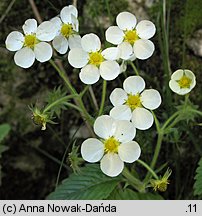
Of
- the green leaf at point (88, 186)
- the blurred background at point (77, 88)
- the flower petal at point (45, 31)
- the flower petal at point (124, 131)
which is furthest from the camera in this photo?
the blurred background at point (77, 88)

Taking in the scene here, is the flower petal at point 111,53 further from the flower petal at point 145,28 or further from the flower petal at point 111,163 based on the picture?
the flower petal at point 111,163

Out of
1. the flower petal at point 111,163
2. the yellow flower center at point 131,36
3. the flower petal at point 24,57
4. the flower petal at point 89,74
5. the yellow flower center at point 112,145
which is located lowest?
the flower petal at point 111,163

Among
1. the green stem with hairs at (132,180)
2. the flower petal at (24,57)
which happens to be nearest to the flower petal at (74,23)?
the flower petal at (24,57)

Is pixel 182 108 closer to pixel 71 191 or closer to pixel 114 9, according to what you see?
pixel 71 191

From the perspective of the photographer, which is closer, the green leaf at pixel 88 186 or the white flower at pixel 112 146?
the white flower at pixel 112 146

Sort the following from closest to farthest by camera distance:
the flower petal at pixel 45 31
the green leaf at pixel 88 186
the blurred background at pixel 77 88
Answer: the flower petal at pixel 45 31 < the green leaf at pixel 88 186 < the blurred background at pixel 77 88
